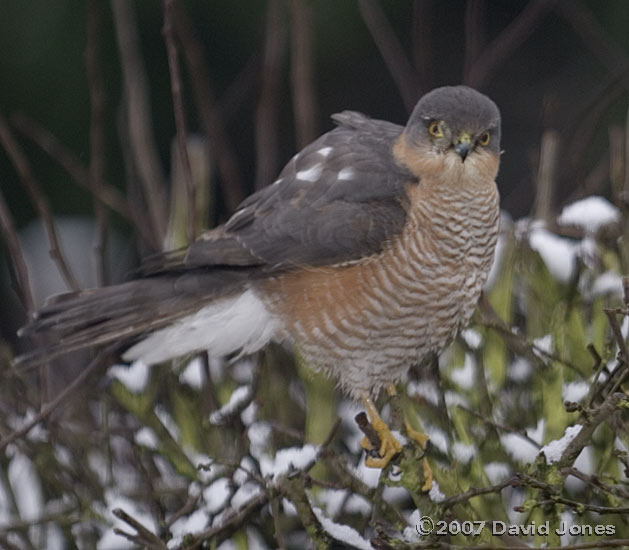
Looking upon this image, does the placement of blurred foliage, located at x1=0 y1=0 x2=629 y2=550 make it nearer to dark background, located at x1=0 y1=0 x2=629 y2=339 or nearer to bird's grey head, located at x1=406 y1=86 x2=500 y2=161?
bird's grey head, located at x1=406 y1=86 x2=500 y2=161

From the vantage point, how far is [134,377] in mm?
2604

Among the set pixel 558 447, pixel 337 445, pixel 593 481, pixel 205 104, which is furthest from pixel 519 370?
pixel 205 104

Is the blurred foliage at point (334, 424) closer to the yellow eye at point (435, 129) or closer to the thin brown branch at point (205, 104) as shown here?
the thin brown branch at point (205, 104)

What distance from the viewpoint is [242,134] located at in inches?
308

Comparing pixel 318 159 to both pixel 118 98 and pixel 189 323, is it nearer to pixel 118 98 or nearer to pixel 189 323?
pixel 189 323

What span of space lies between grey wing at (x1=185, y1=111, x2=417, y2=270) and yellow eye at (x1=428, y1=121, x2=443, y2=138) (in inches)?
5.9

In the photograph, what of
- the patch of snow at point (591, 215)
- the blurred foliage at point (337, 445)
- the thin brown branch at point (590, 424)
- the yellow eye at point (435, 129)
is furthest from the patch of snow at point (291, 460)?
the patch of snow at point (591, 215)

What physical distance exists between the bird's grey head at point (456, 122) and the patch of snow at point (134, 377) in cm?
82

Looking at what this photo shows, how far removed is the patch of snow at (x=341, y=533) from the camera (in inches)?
81.1

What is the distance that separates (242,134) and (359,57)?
937 mm

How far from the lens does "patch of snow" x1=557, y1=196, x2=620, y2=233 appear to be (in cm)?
281

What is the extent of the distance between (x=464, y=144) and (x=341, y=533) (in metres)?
1.00

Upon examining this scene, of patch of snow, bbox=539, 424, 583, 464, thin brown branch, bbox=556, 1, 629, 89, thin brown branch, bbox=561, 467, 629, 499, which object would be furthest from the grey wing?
thin brown branch, bbox=556, 1, 629, 89

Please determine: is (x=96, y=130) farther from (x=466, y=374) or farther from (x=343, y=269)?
(x=466, y=374)
